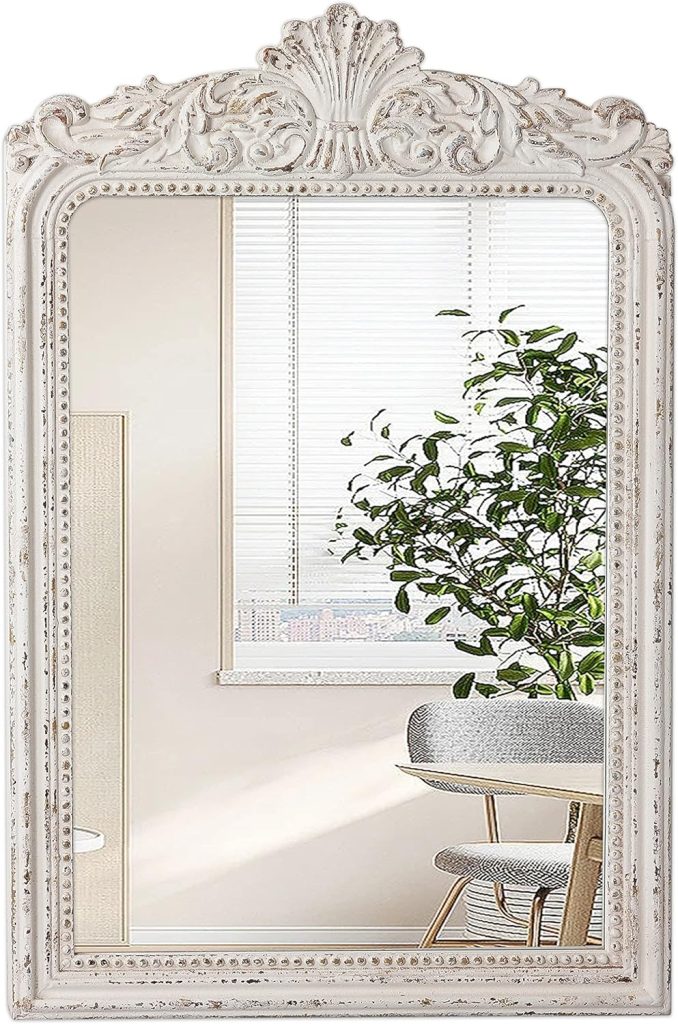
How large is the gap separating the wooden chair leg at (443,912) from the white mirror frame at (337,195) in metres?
0.02

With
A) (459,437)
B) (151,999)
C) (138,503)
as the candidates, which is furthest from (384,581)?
(151,999)

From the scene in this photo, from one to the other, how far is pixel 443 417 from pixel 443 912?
2.07 feet

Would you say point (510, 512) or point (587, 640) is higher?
point (510, 512)

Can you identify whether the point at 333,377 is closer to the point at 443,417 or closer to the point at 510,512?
the point at 443,417

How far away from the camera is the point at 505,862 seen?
1.51 metres

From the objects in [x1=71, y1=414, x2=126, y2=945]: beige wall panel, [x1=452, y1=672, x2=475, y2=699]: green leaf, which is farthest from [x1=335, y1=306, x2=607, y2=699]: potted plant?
[x1=71, y1=414, x2=126, y2=945]: beige wall panel

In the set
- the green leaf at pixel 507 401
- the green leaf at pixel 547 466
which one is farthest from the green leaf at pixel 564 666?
the green leaf at pixel 507 401

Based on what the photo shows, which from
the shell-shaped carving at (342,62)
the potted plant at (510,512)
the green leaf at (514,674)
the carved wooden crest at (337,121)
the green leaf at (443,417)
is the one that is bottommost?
the green leaf at (514,674)

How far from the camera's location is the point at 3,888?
1.55m

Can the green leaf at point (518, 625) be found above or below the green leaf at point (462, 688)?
above

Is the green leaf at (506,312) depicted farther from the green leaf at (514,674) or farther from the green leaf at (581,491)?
the green leaf at (514,674)

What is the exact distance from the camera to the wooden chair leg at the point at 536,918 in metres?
1.53

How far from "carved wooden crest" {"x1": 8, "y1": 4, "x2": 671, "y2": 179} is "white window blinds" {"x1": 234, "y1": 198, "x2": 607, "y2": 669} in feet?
0.24

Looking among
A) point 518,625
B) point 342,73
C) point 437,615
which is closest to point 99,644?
point 437,615
